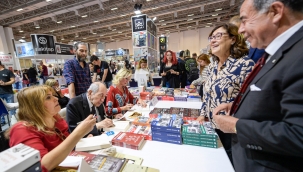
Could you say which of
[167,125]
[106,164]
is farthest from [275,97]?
[106,164]

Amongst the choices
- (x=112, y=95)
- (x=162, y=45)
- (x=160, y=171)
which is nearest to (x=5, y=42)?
(x=162, y=45)

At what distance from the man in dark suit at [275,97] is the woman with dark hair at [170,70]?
3000 mm

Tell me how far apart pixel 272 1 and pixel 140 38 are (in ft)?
16.0

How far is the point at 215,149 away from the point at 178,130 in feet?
1.04

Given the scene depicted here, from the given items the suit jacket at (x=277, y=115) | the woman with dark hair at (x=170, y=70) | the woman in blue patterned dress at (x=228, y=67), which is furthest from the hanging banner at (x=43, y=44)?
the suit jacket at (x=277, y=115)

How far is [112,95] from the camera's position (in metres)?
2.26

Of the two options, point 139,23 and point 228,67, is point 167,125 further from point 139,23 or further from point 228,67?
point 139,23

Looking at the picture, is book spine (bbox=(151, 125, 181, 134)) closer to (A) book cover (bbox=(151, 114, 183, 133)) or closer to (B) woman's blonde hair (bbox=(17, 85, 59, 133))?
(A) book cover (bbox=(151, 114, 183, 133))

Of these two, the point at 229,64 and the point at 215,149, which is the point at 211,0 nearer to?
the point at 229,64

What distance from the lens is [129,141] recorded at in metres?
1.22

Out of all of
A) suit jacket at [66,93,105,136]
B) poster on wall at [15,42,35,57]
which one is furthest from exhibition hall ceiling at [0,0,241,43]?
suit jacket at [66,93,105,136]

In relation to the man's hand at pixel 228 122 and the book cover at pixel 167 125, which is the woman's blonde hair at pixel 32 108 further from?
the man's hand at pixel 228 122

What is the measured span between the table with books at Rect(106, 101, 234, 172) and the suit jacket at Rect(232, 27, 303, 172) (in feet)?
0.94

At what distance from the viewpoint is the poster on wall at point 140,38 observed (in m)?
5.15
